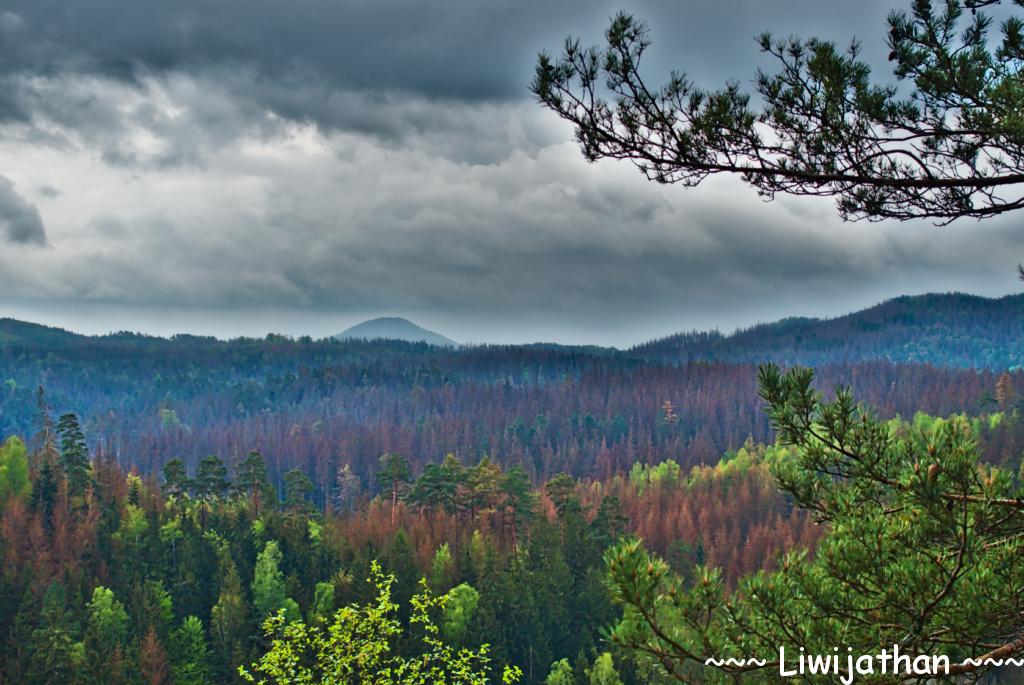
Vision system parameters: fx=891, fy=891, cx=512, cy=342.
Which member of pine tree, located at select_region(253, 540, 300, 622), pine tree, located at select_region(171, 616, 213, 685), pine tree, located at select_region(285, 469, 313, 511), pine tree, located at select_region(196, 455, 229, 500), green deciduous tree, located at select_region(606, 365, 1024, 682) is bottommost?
pine tree, located at select_region(171, 616, 213, 685)

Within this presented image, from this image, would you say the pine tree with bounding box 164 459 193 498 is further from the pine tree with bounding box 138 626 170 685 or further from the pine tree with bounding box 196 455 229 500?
the pine tree with bounding box 138 626 170 685

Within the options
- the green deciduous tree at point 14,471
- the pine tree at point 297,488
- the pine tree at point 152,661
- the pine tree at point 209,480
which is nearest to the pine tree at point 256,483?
the pine tree at point 209,480

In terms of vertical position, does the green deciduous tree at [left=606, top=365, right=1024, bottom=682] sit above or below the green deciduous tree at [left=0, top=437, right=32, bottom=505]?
above

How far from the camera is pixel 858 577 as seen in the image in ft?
25.3

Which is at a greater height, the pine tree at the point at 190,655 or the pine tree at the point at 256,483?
the pine tree at the point at 256,483

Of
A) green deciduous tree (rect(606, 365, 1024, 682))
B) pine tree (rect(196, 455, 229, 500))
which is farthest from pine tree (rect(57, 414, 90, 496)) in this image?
green deciduous tree (rect(606, 365, 1024, 682))

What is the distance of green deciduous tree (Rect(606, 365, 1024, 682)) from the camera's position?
7133mm

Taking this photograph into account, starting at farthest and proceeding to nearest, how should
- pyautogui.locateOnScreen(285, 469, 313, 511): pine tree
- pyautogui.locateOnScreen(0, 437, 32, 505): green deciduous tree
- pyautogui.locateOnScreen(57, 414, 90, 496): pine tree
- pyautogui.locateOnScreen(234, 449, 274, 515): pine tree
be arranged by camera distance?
1. pyautogui.locateOnScreen(285, 469, 313, 511): pine tree
2. pyautogui.locateOnScreen(234, 449, 274, 515): pine tree
3. pyautogui.locateOnScreen(57, 414, 90, 496): pine tree
4. pyautogui.locateOnScreen(0, 437, 32, 505): green deciduous tree

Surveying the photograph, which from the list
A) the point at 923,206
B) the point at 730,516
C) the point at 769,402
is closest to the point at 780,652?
the point at 769,402

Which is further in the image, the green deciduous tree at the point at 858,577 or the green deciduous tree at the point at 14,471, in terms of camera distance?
the green deciduous tree at the point at 14,471

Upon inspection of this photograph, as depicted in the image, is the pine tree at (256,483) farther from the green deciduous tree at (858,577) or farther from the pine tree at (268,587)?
the green deciduous tree at (858,577)

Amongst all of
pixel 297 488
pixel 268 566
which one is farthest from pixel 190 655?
pixel 297 488

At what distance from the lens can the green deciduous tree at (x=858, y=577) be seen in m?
7.13

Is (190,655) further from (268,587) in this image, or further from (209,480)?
(209,480)
